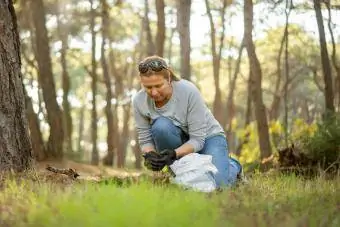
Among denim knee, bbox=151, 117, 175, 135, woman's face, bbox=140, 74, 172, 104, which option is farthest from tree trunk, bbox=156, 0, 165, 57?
woman's face, bbox=140, 74, 172, 104

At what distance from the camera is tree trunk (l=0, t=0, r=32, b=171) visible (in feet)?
15.5

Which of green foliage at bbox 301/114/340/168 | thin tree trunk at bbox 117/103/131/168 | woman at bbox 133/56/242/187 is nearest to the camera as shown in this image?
woman at bbox 133/56/242/187

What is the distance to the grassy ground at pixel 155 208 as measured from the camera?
2.67 meters

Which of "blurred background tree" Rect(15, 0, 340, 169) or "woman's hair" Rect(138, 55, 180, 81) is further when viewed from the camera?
"blurred background tree" Rect(15, 0, 340, 169)

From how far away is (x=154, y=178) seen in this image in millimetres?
4621

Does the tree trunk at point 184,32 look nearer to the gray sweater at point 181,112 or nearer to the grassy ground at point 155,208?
the gray sweater at point 181,112

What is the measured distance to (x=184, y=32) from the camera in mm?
10531

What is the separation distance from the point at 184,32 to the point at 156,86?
603 centimetres

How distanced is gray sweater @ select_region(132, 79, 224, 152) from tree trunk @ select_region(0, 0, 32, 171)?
884 mm

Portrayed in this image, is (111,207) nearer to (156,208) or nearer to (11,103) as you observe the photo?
(156,208)

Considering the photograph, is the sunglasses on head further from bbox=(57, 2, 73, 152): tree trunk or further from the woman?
bbox=(57, 2, 73, 152): tree trunk

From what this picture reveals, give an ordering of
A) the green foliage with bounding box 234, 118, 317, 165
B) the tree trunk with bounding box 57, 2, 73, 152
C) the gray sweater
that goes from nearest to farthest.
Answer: the gray sweater
the green foliage with bounding box 234, 118, 317, 165
the tree trunk with bounding box 57, 2, 73, 152

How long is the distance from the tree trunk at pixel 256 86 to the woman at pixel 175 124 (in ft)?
21.4

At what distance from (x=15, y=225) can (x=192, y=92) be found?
2374 millimetres
